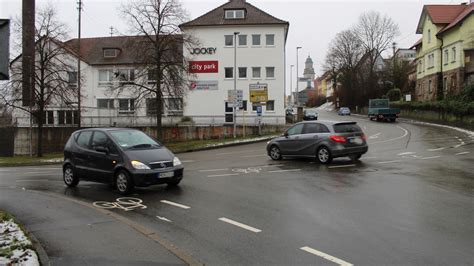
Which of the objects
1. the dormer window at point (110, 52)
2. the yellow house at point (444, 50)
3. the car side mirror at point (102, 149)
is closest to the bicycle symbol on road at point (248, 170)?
the car side mirror at point (102, 149)

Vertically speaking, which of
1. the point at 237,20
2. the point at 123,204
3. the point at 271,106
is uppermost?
the point at 237,20

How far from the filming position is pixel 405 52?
137875mm

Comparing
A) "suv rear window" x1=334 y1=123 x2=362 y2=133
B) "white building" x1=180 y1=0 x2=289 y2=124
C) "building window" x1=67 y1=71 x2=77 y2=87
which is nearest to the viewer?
"suv rear window" x1=334 y1=123 x2=362 y2=133

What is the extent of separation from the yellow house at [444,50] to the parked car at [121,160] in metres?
41.7

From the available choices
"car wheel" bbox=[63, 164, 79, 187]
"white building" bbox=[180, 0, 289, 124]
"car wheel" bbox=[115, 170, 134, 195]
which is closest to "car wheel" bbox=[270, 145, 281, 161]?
"car wheel" bbox=[63, 164, 79, 187]

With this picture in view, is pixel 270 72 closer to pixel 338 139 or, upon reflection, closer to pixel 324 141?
pixel 324 141

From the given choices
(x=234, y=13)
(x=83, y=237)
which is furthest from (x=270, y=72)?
(x=83, y=237)

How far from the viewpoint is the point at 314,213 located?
796 centimetres

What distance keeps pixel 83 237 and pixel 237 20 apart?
43606mm

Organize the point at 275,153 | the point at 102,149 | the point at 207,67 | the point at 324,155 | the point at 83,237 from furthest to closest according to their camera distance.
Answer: the point at 207,67 → the point at 275,153 → the point at 324,155 → the point at 102,149 → the point at 83,237

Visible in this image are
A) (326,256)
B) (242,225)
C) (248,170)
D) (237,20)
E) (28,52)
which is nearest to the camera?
(326,256)

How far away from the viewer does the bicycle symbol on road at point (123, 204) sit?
9.02 m

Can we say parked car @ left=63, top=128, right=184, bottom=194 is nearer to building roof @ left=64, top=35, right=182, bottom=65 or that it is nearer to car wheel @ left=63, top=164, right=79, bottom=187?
car wheel @ left=63, top=164, right=79, bottom=187

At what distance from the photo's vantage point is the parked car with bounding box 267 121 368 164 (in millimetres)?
15898
